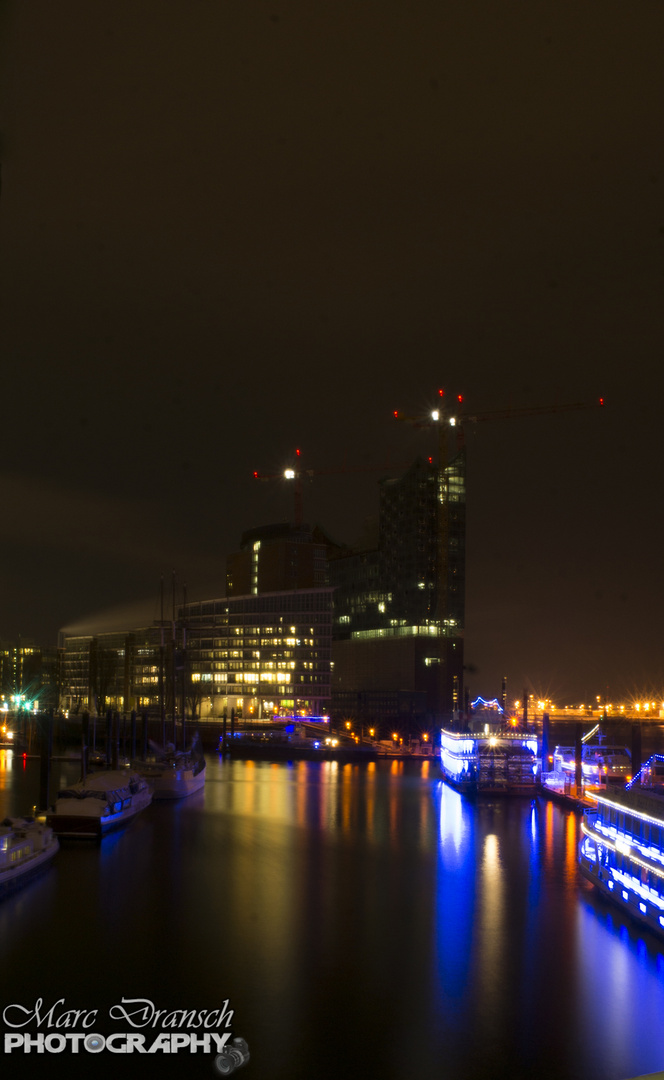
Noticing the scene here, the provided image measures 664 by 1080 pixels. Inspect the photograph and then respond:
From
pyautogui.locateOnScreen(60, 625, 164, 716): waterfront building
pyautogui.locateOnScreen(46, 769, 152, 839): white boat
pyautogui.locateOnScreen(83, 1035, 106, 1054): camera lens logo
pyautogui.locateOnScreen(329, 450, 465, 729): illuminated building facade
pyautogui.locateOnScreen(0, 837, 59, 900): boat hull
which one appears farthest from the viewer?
pyautogui.locateOnScreen(60, 625, 164, 716): waterfront building

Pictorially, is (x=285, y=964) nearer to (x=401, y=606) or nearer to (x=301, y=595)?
(x=301, y=595)

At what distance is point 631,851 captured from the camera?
2344 centimetres

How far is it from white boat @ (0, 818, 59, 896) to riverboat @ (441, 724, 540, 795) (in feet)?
93.6

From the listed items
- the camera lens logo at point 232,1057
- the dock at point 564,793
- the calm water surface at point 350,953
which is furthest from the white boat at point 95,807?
the dock at point 564,793

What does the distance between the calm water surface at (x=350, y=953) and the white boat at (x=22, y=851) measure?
66cm

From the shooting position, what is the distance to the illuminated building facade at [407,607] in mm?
115438

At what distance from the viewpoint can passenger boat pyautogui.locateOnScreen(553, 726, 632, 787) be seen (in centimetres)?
5391

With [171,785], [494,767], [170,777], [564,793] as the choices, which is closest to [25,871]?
[171,785]

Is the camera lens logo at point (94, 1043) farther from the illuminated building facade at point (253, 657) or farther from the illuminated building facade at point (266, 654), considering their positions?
the illuminated building facade at point (266, 654)

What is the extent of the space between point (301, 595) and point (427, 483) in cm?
2763

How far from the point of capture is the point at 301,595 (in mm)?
124688

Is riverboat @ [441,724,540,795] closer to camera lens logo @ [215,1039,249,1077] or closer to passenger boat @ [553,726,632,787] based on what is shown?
passenger boat @ [553,726,632,787]

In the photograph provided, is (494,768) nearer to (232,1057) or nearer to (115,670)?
(232,1057)

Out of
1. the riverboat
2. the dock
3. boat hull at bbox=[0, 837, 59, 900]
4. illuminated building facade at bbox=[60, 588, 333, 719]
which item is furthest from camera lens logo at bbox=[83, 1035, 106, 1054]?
illuminated building facade at bbox=[60, 588, 333, 719]
